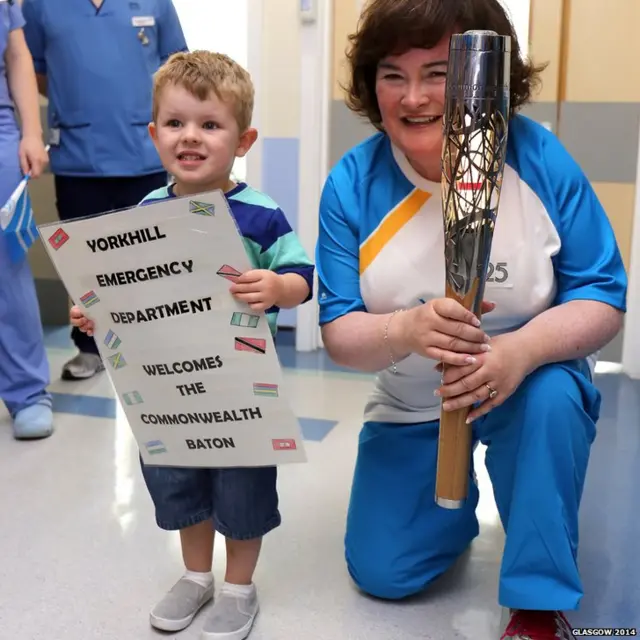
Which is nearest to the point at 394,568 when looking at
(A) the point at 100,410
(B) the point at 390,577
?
(B) the point at 390,577

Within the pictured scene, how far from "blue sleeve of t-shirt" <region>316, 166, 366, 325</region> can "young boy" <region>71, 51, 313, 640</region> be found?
0.27ft

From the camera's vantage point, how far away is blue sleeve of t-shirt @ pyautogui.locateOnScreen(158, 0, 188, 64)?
8.23 feet

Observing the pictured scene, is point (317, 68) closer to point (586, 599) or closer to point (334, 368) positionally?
point (334, 368)

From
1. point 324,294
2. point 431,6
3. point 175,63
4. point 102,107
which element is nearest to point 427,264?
point 324,294

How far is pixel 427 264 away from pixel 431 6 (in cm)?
38

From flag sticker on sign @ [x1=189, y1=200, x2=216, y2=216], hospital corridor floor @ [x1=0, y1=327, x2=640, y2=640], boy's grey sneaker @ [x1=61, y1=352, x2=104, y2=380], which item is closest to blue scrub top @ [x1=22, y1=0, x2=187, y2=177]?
boy's grey sneaker @ [x1=61, y1=352, x2=104, y2=380]

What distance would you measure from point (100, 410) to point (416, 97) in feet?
5.13

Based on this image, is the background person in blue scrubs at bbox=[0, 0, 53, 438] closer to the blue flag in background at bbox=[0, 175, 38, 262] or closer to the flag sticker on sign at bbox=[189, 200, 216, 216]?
the blue flag in background at bbox=[0, 175, 38, 262]

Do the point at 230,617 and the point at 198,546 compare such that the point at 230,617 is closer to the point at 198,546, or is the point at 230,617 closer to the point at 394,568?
the point at 198,546

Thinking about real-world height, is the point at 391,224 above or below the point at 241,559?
above

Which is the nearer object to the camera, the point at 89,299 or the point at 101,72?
the point at 89,299

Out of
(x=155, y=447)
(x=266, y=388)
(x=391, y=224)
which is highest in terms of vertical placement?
(x=391, y=224)

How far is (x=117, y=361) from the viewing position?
131 cm

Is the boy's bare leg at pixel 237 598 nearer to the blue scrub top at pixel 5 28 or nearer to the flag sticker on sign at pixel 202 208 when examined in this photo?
the flag sticker on sign at pixel 202 208
